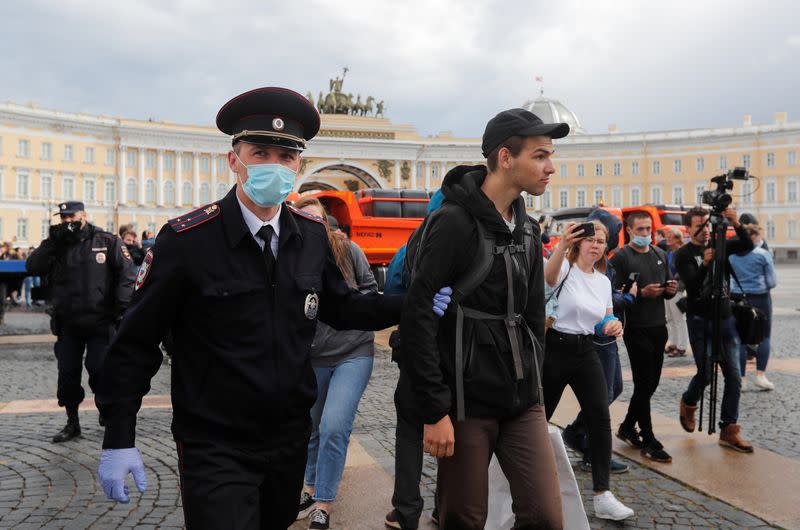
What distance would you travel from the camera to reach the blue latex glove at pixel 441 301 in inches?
97.1

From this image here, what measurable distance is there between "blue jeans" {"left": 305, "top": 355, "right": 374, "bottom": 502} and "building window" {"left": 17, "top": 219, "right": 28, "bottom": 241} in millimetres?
62346

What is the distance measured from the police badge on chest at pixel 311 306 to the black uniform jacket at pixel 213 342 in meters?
0.05

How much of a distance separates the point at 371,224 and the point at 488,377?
54.9 ft

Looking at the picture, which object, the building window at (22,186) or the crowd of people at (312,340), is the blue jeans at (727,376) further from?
the building window at (22,186)

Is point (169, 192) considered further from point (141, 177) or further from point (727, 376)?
point (727, 376)

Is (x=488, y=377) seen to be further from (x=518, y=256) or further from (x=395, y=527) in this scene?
(x=395, y=527)

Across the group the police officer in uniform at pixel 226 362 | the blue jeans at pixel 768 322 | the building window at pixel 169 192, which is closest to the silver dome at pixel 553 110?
the building window at pixel 169 192

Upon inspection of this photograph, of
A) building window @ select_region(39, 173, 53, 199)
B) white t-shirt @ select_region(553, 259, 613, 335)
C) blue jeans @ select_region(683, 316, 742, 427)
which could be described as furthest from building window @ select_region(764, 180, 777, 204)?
white t-shirt @ select_region(553, 259, 613, 335)

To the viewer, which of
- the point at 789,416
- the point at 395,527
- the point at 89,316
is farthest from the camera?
the point at 789,416

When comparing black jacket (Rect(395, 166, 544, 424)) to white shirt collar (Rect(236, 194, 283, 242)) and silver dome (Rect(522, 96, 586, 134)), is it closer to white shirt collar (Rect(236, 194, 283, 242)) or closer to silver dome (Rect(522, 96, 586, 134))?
white shirt collar (Rect(236, 194, 283, 242))

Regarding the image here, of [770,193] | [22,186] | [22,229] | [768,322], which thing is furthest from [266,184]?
[770,193]

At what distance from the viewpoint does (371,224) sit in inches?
752

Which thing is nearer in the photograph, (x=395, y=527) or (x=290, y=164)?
(x=290, y=164)

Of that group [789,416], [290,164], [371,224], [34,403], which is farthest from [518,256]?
[371,224]
